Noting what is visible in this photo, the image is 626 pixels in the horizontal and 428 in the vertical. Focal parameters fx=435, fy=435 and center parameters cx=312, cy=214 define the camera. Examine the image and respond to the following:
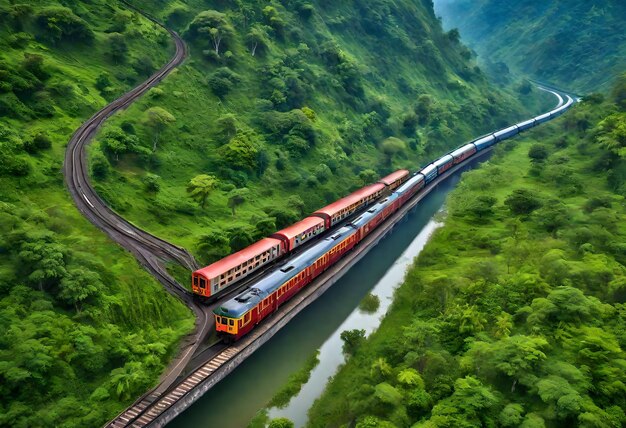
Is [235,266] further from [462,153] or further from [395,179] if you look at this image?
[462,153]

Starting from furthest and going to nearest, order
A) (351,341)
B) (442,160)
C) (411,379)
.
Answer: (442,160) → (351,341) → (411,379)

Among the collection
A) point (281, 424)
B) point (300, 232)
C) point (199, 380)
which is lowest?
point (281, 424)

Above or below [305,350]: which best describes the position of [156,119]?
above

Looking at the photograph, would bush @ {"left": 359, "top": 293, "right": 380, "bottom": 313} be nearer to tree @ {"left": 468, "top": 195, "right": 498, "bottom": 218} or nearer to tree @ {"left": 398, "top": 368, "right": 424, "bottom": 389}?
tree @ {"left": 398, "top": 368, "right": 424, "bottom": 389}

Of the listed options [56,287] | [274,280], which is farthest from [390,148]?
[56,287]

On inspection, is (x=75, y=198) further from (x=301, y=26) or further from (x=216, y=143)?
(x=301, y=26)

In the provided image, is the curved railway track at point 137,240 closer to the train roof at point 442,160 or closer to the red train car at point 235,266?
the red train car at point 235,266

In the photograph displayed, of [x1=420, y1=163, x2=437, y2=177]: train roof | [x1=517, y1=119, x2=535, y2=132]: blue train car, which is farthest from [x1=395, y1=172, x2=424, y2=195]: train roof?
[x1=517, y1=119, x2=535, y2=132]: blue train car
